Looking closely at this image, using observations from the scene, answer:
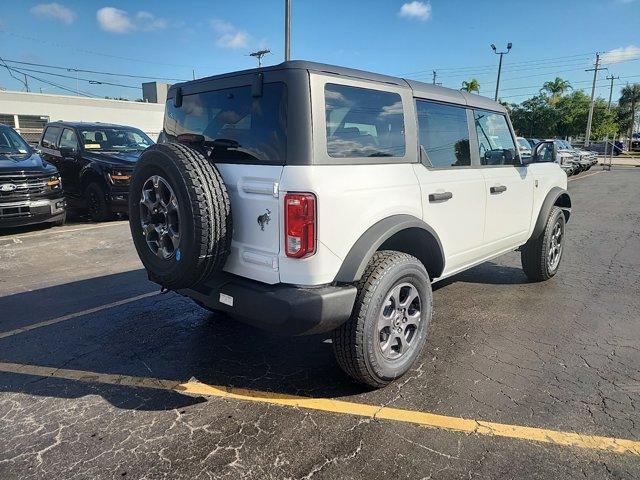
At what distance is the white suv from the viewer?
260cm

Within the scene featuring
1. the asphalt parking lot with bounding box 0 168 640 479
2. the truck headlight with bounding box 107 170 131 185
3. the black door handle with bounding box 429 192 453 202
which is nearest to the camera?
the asphalt parking lot with bounding box 0 168 640 479

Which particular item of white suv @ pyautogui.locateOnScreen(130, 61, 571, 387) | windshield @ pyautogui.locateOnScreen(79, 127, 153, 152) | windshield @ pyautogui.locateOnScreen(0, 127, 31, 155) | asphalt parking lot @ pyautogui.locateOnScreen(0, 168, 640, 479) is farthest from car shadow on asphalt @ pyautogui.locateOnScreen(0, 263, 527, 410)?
windshield @ pyautogui.locateOnScreen(79, 127, 153, 152)

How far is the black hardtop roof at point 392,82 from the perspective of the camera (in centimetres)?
269

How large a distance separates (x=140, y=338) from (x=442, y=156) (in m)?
2.88

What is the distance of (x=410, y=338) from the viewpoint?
129 inches

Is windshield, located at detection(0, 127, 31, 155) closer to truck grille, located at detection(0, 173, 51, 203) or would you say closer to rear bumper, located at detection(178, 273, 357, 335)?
truck grille, located at detection(0, 173, 51, 203)

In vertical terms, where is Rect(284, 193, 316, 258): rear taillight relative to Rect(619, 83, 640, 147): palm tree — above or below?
below

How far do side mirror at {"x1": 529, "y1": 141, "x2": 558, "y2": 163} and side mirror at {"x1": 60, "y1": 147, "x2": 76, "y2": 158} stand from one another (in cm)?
871

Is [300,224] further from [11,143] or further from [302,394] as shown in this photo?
[11,143]

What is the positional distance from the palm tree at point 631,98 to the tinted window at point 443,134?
74458mm

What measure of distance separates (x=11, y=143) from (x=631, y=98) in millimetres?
78404

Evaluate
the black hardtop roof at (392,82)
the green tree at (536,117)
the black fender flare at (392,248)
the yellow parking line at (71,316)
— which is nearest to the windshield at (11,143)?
the yellow parking line at (71,316)

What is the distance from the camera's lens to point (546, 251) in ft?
16.8

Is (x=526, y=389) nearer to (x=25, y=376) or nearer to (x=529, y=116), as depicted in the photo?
(x=25, y=376)
